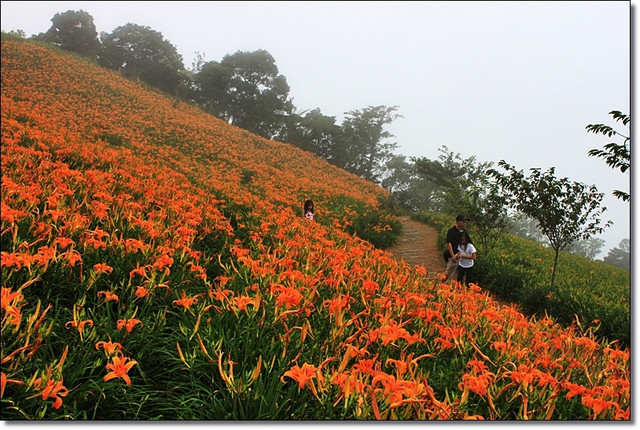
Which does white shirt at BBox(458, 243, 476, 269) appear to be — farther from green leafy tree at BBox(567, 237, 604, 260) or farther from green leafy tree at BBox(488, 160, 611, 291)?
green leafy tree at BBox(567, 237, 604, 260)

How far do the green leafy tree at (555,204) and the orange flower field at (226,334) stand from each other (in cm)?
236

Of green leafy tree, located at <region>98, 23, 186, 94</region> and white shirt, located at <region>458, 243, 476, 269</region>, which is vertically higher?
green leafy tree, located at <region>98, 23, 186, 94</region>

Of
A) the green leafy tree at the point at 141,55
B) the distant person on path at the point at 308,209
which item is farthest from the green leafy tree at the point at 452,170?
the green leafy tree at the point at 141,55

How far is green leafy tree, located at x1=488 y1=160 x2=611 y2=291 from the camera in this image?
14.1 feet

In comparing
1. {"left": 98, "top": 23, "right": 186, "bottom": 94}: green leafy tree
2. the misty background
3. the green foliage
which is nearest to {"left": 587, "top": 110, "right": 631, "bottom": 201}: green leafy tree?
the misty background

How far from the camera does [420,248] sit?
30.6 feet

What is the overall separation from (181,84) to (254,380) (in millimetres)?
7685

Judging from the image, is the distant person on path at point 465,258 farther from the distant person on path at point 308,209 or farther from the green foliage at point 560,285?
the distant person on path at point 308,209

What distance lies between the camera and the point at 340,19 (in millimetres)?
2648

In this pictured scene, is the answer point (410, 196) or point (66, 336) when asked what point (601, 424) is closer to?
point (66, 336)

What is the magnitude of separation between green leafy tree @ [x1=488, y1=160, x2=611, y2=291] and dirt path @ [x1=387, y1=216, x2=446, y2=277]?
1892 mm

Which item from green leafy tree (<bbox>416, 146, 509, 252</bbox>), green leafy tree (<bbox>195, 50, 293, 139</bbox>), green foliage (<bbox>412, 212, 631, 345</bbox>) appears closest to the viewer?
green leafy tree (<bbox>195, 50, 293, 139</bbox>)

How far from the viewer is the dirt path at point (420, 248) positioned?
Result: 25.3ft

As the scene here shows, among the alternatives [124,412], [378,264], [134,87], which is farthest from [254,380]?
[134,87]
